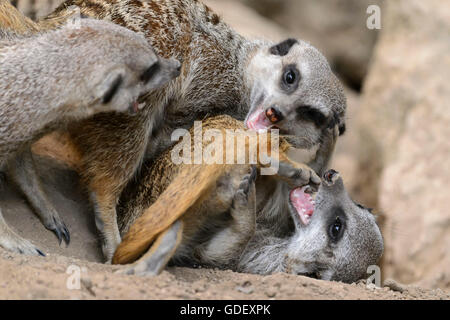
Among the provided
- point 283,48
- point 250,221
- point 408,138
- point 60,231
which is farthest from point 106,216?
point 408,138

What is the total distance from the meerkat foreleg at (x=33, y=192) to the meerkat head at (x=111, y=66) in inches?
21.0

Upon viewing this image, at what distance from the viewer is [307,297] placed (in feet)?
8.09

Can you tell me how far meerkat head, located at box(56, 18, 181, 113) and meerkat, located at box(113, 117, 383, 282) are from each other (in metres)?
0.39

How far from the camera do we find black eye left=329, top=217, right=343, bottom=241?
10.1 feet

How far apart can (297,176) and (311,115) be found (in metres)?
0.49

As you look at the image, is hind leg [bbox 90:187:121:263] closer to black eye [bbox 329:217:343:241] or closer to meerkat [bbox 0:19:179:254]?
meerkat [bbox 0:19:179:254]

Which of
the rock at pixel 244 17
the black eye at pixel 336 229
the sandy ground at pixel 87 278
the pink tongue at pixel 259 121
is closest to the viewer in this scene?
the sandy ground at pixel 87 278

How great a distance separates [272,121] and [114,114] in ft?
2.49

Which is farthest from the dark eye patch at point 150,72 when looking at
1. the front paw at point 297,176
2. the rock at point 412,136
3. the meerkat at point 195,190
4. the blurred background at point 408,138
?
the rock at point 412,136

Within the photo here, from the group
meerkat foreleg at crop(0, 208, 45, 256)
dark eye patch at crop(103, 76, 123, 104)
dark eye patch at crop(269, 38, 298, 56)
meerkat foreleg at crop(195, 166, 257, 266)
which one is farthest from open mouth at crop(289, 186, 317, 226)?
meerkat foreleg at crop(0, 208, 45, 256)

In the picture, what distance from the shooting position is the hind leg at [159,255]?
2457 mm

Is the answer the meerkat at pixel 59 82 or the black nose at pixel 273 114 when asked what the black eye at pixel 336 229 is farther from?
the meerkat at pixel 59 82

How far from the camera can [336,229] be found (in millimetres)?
3078

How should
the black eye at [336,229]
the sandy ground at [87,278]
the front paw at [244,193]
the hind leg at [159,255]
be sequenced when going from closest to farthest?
1. the sandy ground at [87,278]
2. the hind leg at [159,255]
3. the front paw at [244,193]
4. the black eye at [336,229]
